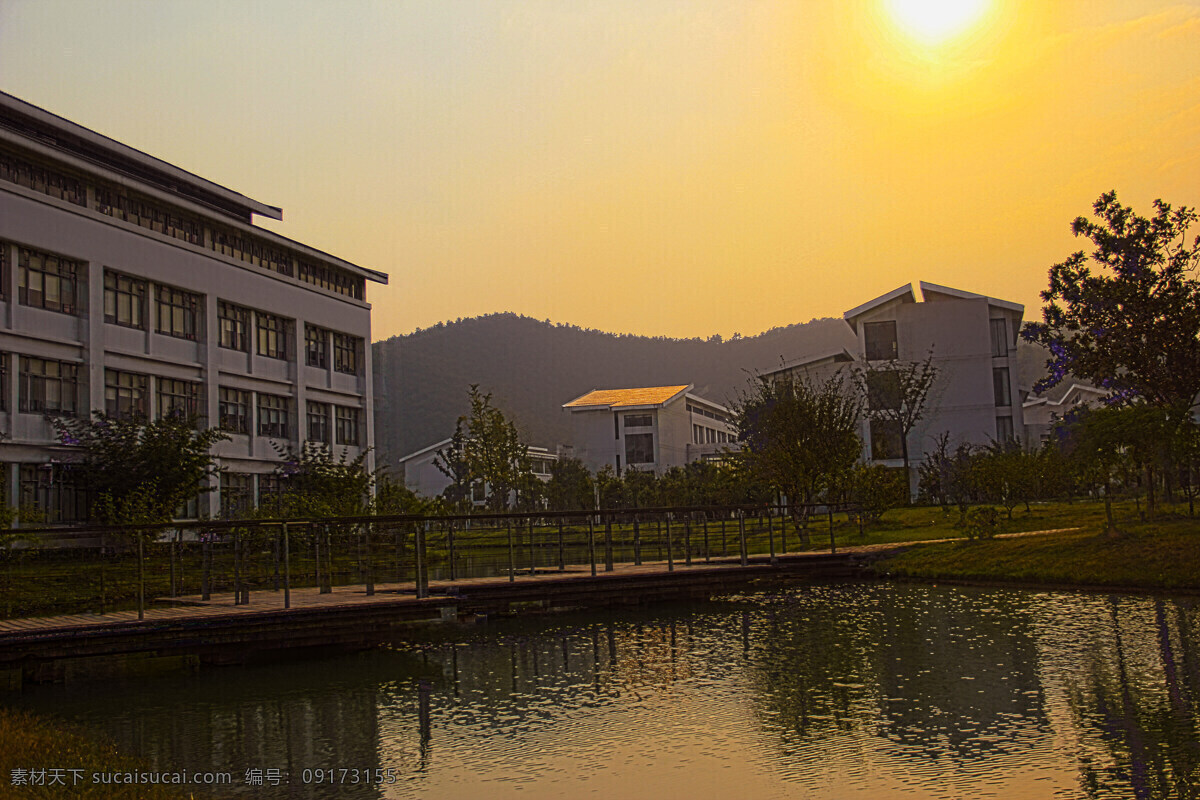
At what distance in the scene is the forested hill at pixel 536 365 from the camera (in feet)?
375

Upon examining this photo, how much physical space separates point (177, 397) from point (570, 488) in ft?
123

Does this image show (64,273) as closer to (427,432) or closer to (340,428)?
(340,428)

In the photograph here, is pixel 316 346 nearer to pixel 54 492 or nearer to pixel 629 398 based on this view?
pixel 54 492

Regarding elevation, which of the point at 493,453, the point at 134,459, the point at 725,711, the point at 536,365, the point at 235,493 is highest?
the point at 536,365

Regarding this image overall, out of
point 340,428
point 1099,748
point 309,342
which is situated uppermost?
point 309,342

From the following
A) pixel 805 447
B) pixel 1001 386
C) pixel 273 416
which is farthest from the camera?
pixel 1001 386

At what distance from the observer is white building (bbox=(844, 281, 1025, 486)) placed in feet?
191

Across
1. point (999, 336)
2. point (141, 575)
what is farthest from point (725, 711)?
point (999, 336)

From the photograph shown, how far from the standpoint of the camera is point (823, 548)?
29.5m

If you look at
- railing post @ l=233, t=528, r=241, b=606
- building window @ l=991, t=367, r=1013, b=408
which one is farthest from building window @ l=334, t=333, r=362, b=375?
building window @ l=991, t=367, r=1013, b=408

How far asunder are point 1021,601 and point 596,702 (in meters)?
10.3

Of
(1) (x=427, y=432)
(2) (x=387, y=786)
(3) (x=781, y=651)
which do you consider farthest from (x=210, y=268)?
(1) (x=427, y=432)

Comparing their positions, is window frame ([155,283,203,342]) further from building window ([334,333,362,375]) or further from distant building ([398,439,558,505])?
distant building ([398,439,558,505])

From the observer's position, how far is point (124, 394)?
1380 inches
